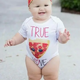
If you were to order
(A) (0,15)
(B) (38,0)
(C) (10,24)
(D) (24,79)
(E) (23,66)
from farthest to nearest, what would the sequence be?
(A) (0,15) < (C) (10,24) < (E) (23,66) < (D) (24,79) < (B) (38,0)

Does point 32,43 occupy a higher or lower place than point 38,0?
lower

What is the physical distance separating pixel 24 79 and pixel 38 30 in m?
1.17

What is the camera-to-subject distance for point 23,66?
Answer: 3.61 meters

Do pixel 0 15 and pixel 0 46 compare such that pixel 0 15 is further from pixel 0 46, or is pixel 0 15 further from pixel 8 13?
A: pixel 0 46

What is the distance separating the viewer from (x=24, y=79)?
322 cm

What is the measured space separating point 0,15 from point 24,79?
4.99 metres

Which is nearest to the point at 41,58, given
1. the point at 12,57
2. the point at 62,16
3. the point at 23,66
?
the point at 23,66

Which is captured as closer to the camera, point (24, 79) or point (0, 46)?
point (24, 79)

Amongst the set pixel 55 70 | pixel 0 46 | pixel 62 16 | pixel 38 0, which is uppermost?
pixel 38 0

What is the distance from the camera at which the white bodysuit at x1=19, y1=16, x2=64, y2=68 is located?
227 cm

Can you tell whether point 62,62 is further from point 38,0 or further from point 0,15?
point 0,15

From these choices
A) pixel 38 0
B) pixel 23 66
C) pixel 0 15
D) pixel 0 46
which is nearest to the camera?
pixel 38 0

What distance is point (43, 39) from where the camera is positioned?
2.27m

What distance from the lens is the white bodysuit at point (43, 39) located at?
2270 millimetres
